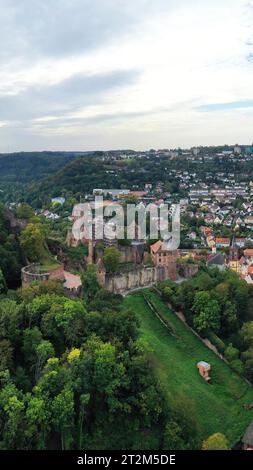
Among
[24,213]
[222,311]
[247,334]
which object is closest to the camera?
[247,334]

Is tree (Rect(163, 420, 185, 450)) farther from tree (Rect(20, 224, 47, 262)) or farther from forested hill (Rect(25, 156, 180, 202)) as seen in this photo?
forested hill (Rect(25, 156, 180, 202))

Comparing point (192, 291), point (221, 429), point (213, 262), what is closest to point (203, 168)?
point (213, 262)

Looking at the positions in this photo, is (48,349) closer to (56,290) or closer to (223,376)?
(56,290)

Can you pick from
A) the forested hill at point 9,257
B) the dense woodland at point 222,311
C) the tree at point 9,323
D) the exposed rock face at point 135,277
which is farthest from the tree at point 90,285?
the tree at point 9,323

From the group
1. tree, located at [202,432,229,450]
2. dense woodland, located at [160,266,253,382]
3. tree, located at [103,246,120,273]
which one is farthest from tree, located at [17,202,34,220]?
tree, located at [202,432,229,450]

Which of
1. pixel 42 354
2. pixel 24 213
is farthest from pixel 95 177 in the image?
pixel 42 354

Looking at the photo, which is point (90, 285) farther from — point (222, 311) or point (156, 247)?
point (156, 247)

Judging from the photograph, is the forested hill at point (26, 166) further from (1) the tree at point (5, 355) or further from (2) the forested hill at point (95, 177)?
(1) the tree at point (5, 355)
